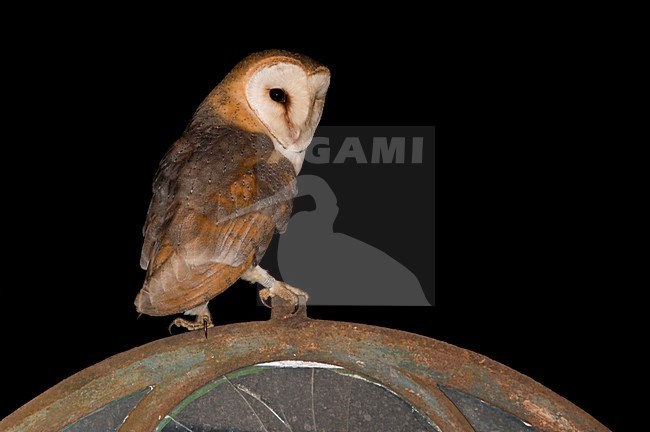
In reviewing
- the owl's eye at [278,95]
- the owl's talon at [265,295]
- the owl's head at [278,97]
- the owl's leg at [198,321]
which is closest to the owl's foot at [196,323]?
the owl's leg at [198,321]

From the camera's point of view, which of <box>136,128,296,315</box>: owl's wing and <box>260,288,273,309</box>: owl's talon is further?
<box>260,288,273,309</box>: owl's talon

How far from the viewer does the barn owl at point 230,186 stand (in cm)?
190

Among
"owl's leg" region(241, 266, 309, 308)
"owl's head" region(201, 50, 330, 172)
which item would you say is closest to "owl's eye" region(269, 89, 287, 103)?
"owl's head" region(201, 50, 330, 172)

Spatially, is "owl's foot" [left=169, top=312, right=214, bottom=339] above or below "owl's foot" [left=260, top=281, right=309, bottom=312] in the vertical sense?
below

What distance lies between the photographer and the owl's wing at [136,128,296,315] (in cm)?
190

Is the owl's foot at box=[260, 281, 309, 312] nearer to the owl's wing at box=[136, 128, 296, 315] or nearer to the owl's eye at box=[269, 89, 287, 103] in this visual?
the owl's wing at box=[136, 128, 296, 315]

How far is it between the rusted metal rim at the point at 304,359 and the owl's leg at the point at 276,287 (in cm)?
4

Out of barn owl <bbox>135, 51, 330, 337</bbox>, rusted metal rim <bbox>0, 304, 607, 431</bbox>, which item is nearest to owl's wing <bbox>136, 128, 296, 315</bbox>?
barn owl <bbox>135, 51, 330, 337</bbox>

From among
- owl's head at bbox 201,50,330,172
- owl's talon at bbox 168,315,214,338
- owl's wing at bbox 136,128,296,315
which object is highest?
owl's head at bbox 201,50,330,172

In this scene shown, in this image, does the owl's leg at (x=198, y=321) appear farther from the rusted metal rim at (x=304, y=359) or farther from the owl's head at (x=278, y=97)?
the owl's head at (x=278, y=97)

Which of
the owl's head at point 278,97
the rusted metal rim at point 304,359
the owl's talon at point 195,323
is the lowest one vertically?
the rusted metal rim at point 304,359

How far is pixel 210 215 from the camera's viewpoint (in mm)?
1916

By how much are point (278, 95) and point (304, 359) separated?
511mm

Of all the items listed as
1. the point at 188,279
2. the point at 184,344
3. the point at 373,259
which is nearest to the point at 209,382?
the point at 184,344
